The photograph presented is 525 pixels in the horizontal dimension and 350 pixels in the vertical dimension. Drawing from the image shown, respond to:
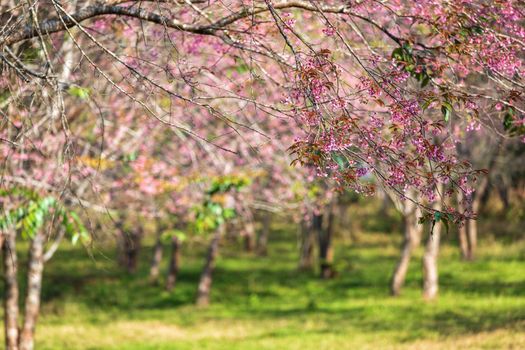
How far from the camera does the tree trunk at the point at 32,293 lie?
16.8m

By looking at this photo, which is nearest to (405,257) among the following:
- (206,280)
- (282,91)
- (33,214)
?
(206,280)

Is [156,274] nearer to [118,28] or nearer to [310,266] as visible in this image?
[310,266]

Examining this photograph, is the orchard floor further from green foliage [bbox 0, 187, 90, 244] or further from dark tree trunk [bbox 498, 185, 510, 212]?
dark tree trunk [bbox 498, 185, 510, 212]

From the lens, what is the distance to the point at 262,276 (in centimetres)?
3478

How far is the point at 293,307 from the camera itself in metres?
26.7

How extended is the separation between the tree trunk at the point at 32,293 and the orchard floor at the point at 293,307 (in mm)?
1256

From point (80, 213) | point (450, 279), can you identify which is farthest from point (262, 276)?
point (80, 213)

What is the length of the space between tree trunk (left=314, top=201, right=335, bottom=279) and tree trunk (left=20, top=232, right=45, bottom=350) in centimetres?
1712

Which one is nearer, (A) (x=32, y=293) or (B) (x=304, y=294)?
(A) (x=32, y=293)

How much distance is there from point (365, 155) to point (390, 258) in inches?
1244

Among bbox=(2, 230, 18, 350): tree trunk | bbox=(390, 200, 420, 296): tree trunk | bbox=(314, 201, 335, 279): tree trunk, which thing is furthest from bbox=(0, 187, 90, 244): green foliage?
bbox=(314, 201, 335, 279): tree trunk

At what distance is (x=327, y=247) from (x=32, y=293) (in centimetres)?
1849

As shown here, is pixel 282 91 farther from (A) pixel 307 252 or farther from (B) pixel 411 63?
(A) pixel 307 252

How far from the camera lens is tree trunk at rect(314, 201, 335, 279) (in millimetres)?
33344
